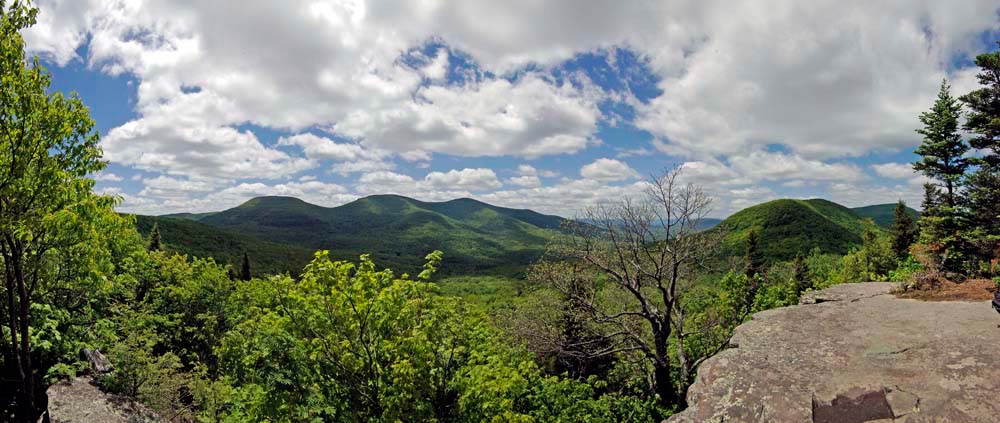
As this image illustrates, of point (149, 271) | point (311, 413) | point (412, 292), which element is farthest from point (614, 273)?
point (149, 271)

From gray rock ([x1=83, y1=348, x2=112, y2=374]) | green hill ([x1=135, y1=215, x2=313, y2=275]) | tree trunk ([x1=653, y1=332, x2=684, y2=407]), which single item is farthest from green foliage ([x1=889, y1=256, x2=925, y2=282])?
green hill ([x1=135, y1=215, x2=313, y2=275])

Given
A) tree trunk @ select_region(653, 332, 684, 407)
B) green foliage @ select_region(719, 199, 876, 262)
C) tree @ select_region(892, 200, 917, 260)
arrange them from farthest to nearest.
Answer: green foliage @ select_region(719, 199, 876, 262)
tree @ select_region(892, 200, 917, 260)
tree trunk @ select_region(653, 332, 684, 407)

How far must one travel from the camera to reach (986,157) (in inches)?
731

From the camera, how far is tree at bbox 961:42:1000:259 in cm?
1678

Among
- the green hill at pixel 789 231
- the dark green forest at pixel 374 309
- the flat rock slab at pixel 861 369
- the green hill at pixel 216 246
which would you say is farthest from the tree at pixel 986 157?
the green hill at pixel 216 246

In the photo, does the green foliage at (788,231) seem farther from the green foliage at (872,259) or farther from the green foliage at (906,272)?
the green foliage at (906,272)

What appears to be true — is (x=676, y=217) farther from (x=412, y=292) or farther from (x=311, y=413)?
(x=311, y=413)

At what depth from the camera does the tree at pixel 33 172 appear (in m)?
7.37

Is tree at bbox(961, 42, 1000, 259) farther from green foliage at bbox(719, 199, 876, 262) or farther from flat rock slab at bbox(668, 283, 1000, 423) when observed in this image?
green foliage at bbox(719, 199, 876, 262)

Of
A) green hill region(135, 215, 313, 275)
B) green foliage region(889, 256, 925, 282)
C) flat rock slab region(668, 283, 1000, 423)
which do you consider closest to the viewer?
flat rock slab region(668, 283, 1000, 423)

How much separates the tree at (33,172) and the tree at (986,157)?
2742cm

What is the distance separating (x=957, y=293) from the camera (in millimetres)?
12344

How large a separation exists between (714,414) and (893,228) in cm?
6448

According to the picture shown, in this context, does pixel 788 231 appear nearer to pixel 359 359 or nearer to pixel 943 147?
pixel 943 147
